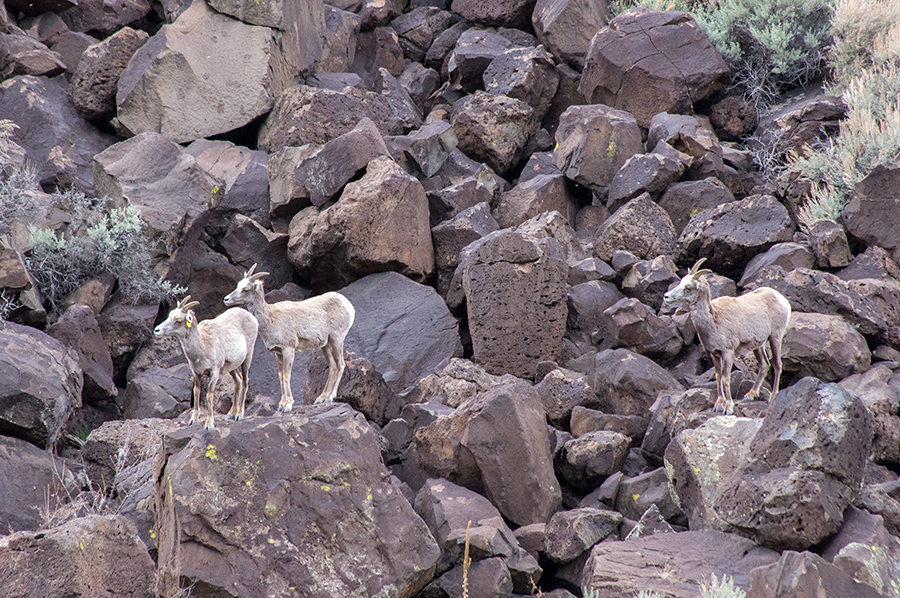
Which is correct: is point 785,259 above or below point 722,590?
below

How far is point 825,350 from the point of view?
8.82m

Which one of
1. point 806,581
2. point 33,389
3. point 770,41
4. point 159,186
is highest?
point 806,581

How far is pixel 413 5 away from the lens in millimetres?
21438

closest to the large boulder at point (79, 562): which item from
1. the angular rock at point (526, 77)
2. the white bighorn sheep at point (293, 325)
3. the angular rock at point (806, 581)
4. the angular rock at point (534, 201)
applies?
the white bighorn sheep at point (293, 325)

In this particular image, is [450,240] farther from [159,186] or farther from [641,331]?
[159,186]

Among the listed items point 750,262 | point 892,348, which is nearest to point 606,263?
point 750,262

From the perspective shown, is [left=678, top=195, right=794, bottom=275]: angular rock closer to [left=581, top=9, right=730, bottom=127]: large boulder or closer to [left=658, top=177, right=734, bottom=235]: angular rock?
[left=658, top=177, right=734, bottom=235]: angular rock

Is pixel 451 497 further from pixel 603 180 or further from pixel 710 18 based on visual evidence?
pixel 710 18

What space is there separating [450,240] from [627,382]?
467 cm

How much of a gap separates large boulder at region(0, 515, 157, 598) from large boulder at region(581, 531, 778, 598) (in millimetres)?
3495

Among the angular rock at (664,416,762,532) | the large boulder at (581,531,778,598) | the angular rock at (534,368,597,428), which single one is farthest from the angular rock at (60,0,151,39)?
the large boulder at (581,531,778,598)

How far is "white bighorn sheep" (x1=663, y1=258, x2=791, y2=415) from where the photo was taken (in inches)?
299

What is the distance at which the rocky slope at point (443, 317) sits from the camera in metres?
6.00

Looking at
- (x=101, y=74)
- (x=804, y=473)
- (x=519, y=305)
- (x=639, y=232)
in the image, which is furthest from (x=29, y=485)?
(x=101, y=74)
